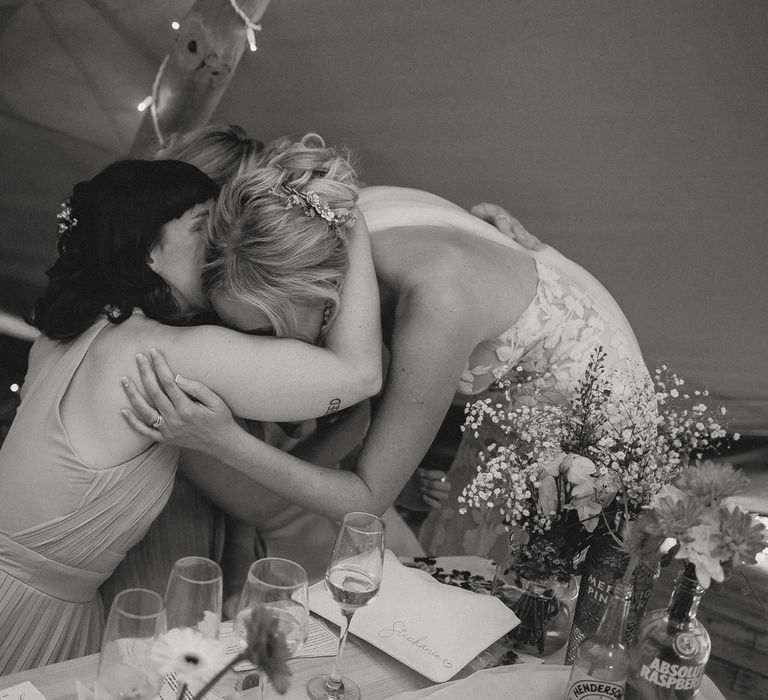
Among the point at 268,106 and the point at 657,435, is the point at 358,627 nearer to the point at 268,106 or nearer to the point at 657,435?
the point at 657,435

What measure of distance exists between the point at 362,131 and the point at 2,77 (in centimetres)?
112

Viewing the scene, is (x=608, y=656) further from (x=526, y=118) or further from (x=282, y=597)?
(x=526, y=118)

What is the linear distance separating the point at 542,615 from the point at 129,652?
84 cm

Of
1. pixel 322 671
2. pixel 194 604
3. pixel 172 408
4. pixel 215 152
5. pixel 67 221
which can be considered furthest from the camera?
pixel 215 152

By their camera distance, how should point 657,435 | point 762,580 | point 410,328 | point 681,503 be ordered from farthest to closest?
point 762,580 < point 410,328 < point 657,435 < point 681,503

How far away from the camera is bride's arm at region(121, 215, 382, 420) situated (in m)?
1.62

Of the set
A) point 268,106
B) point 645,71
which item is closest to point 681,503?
point 645,71

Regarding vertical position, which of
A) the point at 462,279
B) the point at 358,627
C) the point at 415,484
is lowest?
the point at 415,484

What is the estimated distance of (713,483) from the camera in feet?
3.46

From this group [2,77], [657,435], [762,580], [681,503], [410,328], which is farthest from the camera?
[2,77]

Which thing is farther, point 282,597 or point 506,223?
point 506,223

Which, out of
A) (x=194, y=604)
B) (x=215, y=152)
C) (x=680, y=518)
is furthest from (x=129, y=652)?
(x=215, y=152)

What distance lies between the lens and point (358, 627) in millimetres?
1383

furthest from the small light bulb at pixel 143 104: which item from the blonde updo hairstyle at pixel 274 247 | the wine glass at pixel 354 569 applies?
the wine glass at pixel 354 569
